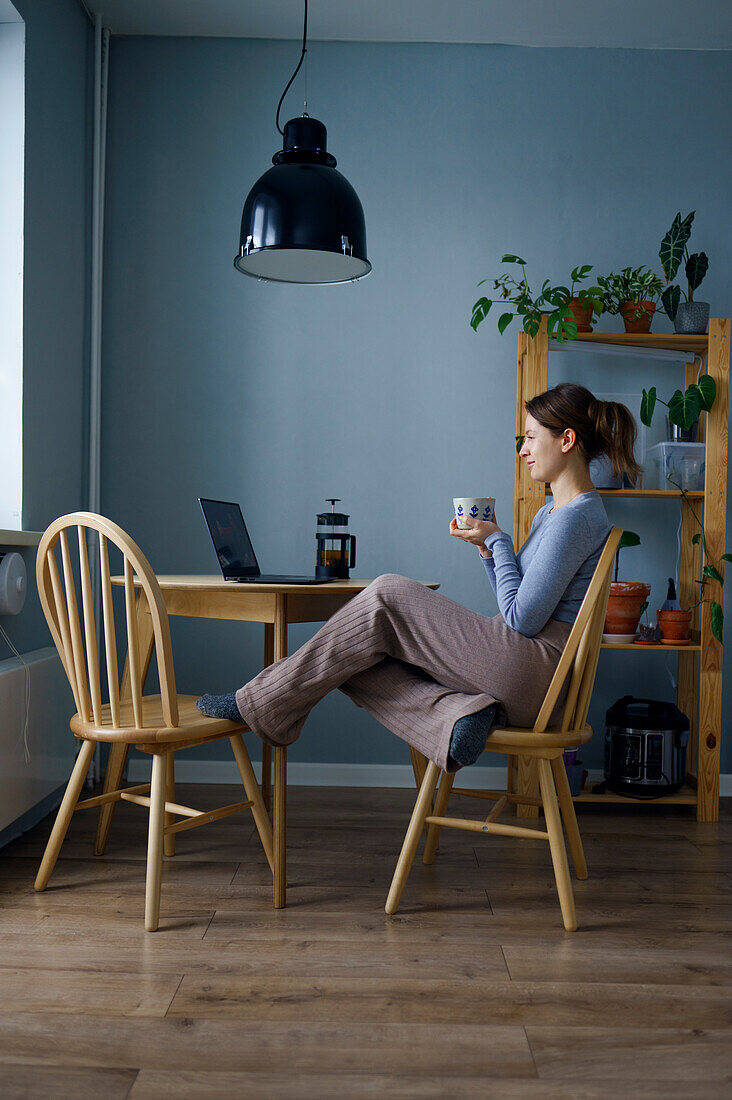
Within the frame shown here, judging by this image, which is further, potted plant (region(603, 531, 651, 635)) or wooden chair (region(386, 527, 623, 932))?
potted plant (region(603, 531, 651, 635))

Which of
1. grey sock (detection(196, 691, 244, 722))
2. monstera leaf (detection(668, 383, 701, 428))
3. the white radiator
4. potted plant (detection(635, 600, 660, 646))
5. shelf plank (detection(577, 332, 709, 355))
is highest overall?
shelf plank (detection(577, 332, 709, 355))

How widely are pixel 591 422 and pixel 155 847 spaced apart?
4.50 feet

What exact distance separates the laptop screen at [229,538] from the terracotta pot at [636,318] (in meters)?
1.39

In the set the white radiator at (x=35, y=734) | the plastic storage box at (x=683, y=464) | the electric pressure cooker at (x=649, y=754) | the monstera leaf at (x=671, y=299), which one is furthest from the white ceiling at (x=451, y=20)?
the electric pressure cooker at (x=649, y=754)

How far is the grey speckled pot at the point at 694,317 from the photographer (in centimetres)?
268

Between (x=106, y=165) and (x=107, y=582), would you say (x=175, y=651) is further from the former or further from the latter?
(x=106, y=165)

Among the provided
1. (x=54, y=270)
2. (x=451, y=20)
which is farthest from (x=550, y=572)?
(x=451, y=20)

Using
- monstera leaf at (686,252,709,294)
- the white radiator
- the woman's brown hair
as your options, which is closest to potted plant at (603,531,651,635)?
the woman's brown hair

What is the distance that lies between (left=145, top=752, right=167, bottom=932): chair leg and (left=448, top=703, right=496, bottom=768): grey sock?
1.99ft

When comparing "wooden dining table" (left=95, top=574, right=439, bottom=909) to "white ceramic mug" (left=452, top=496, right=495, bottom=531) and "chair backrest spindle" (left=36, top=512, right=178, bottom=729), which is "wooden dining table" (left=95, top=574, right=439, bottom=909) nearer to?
"chair backrest spindle" (left=36, top=512, right=178, bottom=729)

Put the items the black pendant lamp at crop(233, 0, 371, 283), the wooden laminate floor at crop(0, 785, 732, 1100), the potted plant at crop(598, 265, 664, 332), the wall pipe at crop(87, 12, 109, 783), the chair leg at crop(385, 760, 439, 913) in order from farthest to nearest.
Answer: the wall pipe at crop(87, 12, 109, 783) → the potted plant at crop(598, 265, 664, 332) → the black pendant lamp at crop(233, 0, 371, 283) → the chair leg at crop(385, 760, 439, 913) → the wooden laminate floor at crop(0, 785, 732, 1100)

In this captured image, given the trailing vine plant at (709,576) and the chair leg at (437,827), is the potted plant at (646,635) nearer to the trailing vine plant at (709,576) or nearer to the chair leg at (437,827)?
the trailing vine plant at (709,576)

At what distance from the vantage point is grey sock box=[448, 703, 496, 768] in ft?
5.65

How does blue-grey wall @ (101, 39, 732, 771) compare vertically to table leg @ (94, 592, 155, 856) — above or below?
above
